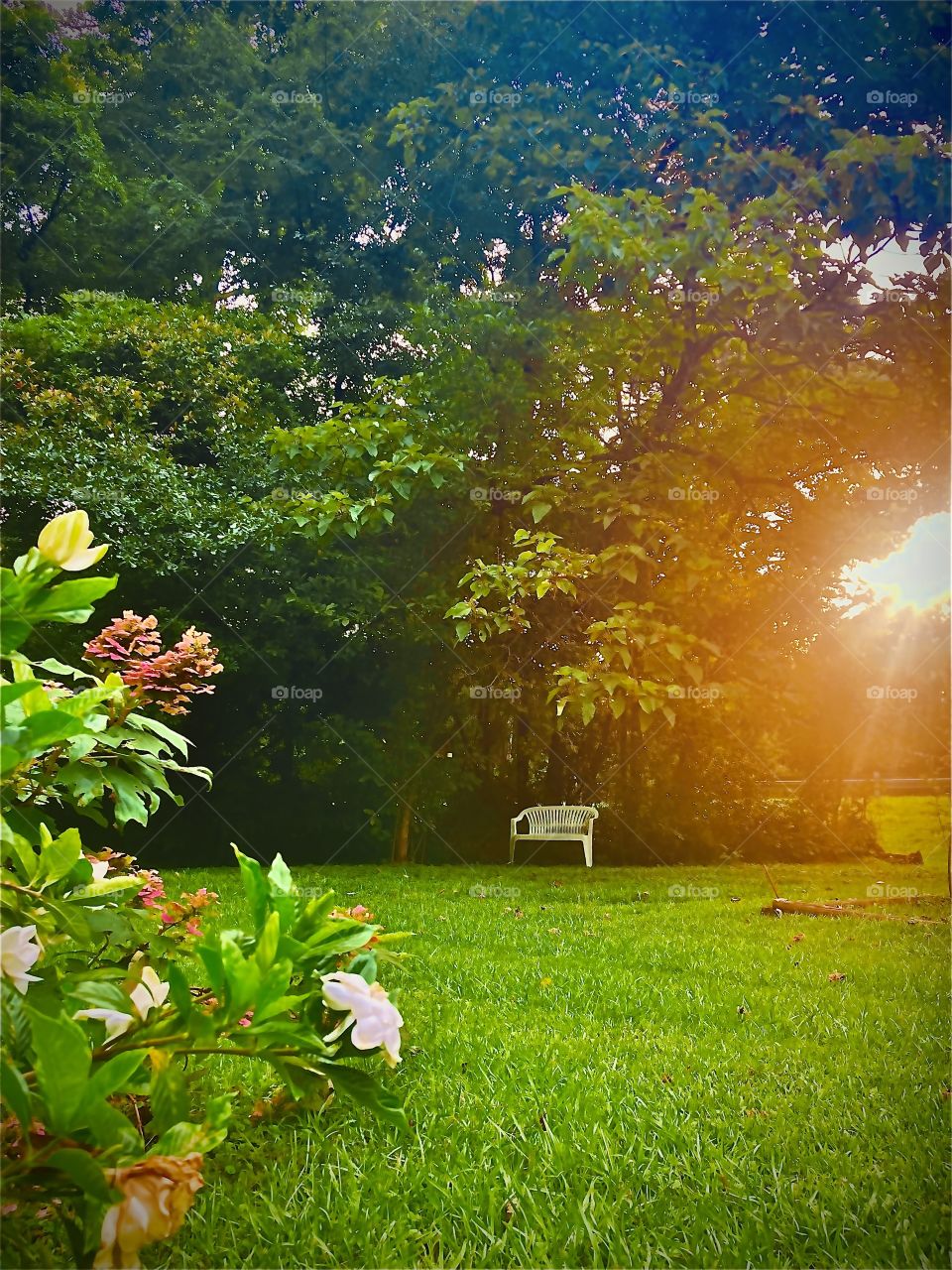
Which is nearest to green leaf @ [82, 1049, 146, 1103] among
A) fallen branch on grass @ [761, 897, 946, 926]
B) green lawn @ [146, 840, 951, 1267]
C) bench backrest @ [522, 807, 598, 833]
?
green lawn @ [146, 840, 951, 1267]

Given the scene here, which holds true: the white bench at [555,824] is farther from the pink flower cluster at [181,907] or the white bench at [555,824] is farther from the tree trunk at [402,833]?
the pink flower cluster at [181,907]

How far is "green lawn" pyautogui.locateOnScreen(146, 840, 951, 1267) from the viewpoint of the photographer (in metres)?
1.26

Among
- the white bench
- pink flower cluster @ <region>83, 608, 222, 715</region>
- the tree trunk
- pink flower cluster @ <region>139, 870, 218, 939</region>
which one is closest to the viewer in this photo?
pink flower cluster @ <region>83, 608, 222, 715</region>

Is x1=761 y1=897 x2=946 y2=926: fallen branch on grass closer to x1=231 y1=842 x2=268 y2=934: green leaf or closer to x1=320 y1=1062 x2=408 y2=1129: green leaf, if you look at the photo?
x1=320 y1=1062 x2=408 y2=1129: green leaf

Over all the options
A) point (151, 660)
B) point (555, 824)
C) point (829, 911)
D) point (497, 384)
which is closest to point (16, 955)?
point (151, 660)

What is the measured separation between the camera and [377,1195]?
4.48ft

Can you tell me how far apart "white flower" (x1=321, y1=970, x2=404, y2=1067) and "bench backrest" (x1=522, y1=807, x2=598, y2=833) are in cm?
627

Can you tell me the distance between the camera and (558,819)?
7.23m

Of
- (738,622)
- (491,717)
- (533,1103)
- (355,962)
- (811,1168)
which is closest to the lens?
(355,962)

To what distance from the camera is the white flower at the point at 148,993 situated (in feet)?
3.48

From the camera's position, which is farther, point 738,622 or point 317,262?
point 317,262

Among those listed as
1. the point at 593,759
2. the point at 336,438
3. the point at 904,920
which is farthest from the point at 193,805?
the point at 904,920

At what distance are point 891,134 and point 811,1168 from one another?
4019 millimetres

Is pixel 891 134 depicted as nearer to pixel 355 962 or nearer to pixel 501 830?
pixel 355 962
